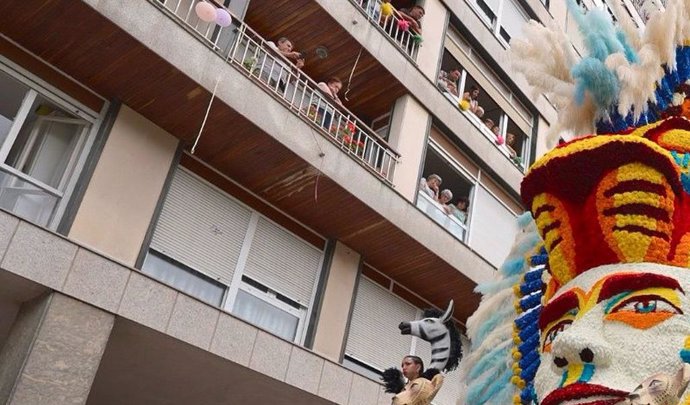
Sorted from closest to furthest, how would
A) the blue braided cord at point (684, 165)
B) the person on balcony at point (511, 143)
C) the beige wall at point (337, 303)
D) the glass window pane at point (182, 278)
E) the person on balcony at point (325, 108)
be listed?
the blue braided cord at point (684, 165) → the glass window pane at point (182, 278) → the beige wall at point (337, 303) → the person on balcony at point (325, 108) → the person on balcony at point (511, 143)

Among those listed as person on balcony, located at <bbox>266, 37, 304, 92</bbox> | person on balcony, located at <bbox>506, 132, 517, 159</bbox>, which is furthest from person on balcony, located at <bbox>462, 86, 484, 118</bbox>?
person on balcony, located at <bbox>266, 37, 304, 92</bbox>

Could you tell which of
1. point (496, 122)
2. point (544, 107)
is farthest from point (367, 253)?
point (544, 107)

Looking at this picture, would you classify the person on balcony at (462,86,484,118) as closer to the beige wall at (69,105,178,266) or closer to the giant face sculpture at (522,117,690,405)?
the beige wall at (69,105,178,266)

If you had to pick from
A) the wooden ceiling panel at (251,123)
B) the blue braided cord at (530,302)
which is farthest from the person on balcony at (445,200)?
the blue braided cord at (530,302)

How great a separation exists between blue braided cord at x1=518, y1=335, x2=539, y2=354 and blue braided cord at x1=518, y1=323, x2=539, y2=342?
1 centimetres

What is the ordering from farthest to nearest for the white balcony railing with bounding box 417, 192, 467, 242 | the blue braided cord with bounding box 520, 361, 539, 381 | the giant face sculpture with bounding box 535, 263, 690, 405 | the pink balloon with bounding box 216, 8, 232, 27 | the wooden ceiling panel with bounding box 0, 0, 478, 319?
the white balcony railing with bounding box 417, 192, 467, 242, the pink balloon with bounding box 216, 8, 232, 27, the wooden ceiling panel with bounding box 0, 0, 478, 319, the blue braided cord with bounding box 520, 361, 539, 381, the giant face sculpture with bounding box 535, 263, 690, 405

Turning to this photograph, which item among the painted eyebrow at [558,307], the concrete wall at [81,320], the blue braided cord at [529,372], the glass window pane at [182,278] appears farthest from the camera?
the glass window pane at [182,278]

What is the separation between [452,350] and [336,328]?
6.14 metres

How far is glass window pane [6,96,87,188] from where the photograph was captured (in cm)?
707

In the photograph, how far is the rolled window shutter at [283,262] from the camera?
862 cm

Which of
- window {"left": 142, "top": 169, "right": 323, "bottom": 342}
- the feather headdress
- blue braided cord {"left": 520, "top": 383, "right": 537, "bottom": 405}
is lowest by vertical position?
blue braided cord {"left": 520, "top": 383, "right": 537, "bottom": 405}

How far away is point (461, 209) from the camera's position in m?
11.6

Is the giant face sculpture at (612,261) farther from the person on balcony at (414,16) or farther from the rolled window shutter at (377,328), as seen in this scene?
the person on balcony at (414,16)

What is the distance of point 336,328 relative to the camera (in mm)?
8992
